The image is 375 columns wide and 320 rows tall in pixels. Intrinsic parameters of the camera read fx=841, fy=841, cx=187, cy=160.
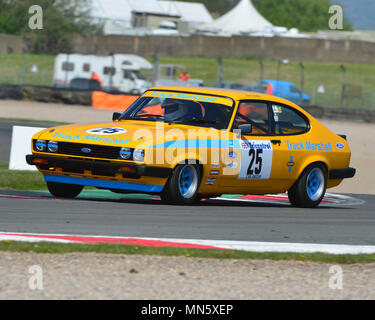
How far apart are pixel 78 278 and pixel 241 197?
21.5ft

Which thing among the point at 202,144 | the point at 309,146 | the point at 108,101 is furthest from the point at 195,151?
the point at 108,101

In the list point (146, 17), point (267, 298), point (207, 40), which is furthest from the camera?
point (146, 17)

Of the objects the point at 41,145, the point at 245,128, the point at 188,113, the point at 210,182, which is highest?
the point at 188,113

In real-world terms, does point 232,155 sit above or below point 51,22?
below

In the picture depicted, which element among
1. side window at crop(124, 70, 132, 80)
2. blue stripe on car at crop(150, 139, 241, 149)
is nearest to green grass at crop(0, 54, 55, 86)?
side window at crop(124, 70, 132, 80)

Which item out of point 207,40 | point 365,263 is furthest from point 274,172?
point 207,40

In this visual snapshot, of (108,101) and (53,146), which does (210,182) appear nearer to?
(53,146)

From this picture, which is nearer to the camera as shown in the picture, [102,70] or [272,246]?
[272,246]

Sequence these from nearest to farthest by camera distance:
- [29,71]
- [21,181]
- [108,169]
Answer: [108,169] → [21,181] → [29,71]

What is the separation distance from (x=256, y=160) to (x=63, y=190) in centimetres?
233

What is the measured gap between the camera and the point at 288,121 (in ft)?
35.2

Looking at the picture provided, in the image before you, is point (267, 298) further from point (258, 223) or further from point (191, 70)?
point (191, 70)

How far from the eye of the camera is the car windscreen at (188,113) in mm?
9852

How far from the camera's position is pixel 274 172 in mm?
10289
